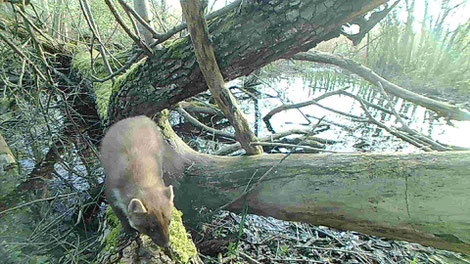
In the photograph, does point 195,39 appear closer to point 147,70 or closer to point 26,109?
point 147,70

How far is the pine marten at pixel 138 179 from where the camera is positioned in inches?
89.1

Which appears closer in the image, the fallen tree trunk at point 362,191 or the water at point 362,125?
the fallen tree trunk at point 362,191

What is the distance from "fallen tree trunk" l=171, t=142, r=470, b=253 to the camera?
82.5 inches

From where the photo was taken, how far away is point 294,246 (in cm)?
309

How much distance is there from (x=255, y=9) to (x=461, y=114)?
2.34 metres

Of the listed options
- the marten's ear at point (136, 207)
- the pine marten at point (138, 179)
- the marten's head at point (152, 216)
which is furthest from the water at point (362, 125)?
the marten's ear at point (136, 207)

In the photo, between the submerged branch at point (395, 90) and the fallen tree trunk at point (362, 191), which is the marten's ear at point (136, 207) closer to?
the fallen tree trunk at point (362, 191)

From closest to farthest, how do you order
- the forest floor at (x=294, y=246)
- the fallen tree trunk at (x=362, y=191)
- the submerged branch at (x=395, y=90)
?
the fallen tree trunk at (x=362, y=191), the forest floor at (x=294, y=246), the submerged branch at (x=395, y=90)

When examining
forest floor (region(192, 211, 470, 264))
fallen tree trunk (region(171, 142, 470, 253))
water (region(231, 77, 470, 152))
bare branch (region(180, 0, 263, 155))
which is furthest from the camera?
water (region(231, 77, 470, 152))

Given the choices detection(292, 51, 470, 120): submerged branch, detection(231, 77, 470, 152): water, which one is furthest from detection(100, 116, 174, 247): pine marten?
detection(292, 51, 470, 120): submerged branch

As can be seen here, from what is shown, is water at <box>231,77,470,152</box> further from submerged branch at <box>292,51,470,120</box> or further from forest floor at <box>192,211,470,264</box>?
forest floor at <box>192,211,470,264</box>

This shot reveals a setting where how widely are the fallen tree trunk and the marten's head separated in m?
0.69

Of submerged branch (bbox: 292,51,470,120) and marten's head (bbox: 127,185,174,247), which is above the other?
submerged branch (bbox: 292,51,470,120)

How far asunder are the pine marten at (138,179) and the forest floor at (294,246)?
2.61 feet
